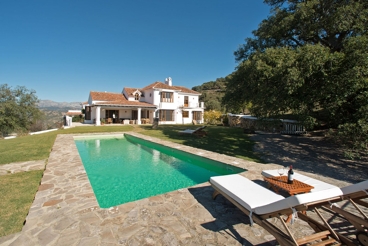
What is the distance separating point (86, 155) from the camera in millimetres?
10945

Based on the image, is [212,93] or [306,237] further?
[212,93]

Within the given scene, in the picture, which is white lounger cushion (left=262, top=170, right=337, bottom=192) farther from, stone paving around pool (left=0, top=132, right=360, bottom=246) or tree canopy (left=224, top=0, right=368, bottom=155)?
tree canopy (left=224, top=0, right=368, bottom=155)

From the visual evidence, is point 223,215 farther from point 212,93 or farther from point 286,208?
point 212,93

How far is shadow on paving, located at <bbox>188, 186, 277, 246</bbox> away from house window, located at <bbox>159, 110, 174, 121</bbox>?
26.6 m

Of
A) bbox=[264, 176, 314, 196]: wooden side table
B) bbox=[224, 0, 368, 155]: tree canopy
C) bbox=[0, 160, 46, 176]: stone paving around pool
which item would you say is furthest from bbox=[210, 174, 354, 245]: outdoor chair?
bbox=[0, 160, 46, 176]: stone paving around pool

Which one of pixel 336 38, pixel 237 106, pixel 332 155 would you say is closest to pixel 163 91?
pixel 237 106

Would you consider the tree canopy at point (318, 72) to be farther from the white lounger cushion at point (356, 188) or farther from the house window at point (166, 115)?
A: the house window at point (166, 115)

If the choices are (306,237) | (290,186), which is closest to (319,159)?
(290,186)

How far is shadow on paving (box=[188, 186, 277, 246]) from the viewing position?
3119mm

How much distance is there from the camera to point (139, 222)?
3359 mm

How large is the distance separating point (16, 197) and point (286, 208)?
18.7ft

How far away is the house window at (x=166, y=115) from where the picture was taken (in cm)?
3094

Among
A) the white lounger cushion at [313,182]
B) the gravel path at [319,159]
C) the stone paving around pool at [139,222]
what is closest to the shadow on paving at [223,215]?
the stone paving around pool at [139,222]

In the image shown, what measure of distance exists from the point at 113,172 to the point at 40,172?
2.54 meters
